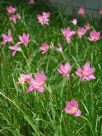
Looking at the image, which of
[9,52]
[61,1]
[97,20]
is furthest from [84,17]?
[9,52]

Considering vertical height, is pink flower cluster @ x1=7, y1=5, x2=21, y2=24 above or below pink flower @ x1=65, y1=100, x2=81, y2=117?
below

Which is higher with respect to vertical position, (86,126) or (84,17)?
(86,126)

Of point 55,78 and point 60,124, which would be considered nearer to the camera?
point 60,124

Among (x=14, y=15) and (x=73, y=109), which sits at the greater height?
(x=73, y=109)

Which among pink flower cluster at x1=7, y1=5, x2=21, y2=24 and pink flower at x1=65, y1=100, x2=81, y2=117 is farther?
pink flower cluster at x1=7, y1=5, x2=21, y2=24

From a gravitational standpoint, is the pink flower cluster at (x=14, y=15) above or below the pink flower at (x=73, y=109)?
below

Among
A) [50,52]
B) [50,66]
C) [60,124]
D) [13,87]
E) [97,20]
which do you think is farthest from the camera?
[97,20]

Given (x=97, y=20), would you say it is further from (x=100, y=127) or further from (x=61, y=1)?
(x=100, y=127)

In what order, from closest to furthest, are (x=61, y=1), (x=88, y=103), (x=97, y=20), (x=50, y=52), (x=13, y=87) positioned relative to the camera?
(x=88, y=103) < (x=13, y=87) < (x=50, y=52) < (x=97, y=20) < (x=61, y=1)

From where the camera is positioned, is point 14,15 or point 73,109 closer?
point 73,109

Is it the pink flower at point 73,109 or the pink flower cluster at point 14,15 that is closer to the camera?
the pink flower at point 73,109
